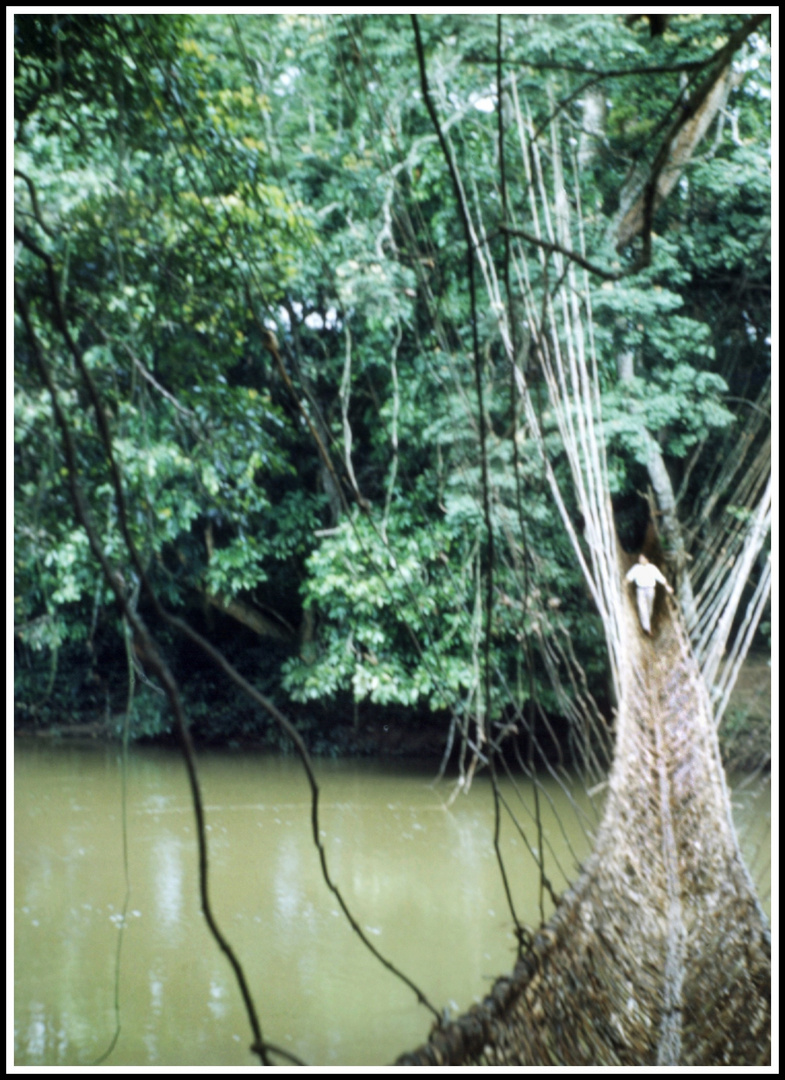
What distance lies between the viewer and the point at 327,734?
5531 mm

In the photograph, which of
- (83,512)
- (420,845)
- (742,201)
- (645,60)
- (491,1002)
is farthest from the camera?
(742,201)

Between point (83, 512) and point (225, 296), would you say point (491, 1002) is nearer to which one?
point (83, 512)

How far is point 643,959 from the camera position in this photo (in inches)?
54.1

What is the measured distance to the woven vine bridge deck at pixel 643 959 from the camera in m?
0.91

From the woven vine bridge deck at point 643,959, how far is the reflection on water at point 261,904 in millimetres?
144

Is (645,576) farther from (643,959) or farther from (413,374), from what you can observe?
(643,959)

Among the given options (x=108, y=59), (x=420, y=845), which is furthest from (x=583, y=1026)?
(x=420, y=845)

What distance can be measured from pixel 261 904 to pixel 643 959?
2.16 m

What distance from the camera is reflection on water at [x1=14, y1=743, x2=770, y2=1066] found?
7.64 feet

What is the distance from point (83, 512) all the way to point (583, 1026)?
90 centimetres

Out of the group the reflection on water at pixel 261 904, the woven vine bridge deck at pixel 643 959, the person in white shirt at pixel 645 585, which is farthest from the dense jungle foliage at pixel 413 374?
the woven vine bridge deck at pixel 643 959

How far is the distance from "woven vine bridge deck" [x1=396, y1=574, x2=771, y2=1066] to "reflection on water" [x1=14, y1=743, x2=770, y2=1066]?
5.7 inches

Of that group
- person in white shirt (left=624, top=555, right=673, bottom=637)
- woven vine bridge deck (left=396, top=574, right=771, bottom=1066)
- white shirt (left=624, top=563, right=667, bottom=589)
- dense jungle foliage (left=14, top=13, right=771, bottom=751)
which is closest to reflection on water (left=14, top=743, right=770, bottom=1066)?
woven vine bridge deck (left=396, top=574, right=771, bottom=1066)

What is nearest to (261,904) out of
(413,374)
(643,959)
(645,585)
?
(643,959)
